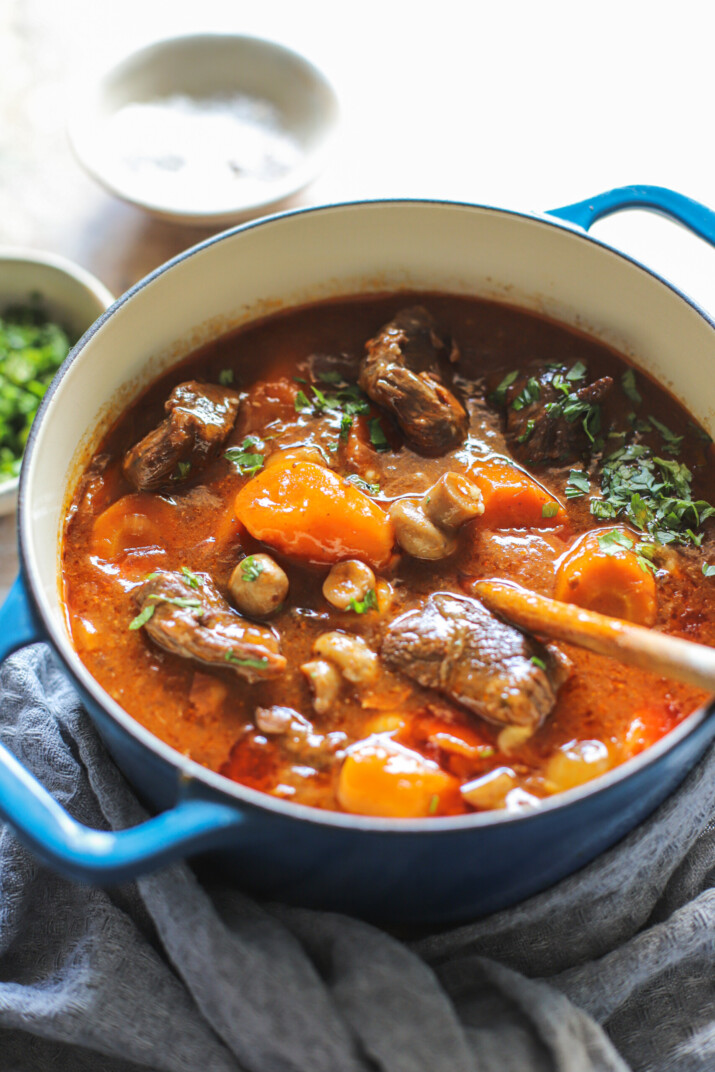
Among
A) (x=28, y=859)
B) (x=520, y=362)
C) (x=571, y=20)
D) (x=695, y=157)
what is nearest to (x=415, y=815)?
(x=28, y=859)

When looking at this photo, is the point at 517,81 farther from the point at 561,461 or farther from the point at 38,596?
the point at 38,596

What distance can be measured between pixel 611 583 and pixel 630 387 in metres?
0.66

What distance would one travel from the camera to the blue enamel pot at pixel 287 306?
1.79 meters

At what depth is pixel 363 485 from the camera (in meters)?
2.58

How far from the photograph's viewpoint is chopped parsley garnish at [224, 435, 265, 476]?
8.64ft

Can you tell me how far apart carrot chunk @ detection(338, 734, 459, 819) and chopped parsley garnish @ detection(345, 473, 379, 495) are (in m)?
0.72

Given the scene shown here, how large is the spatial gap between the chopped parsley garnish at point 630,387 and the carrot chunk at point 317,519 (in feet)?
2.64

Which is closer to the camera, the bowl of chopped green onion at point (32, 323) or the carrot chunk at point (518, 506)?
the carrot chunk at point (518, 506)

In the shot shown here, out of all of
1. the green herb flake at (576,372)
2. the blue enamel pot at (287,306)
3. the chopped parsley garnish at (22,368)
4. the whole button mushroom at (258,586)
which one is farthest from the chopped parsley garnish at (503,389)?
the chopped parsley garnish at (22,368)

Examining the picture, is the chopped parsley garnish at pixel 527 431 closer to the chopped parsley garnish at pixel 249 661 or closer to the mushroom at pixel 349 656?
the mushroom at pixel 349 656

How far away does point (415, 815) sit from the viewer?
80.7 inches

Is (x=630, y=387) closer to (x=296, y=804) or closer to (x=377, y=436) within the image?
(x=377, y=436)

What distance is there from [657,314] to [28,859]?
209 centimetres

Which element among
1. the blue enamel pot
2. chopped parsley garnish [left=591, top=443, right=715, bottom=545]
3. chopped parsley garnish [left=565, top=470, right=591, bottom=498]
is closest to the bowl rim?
the blue enamel pot
